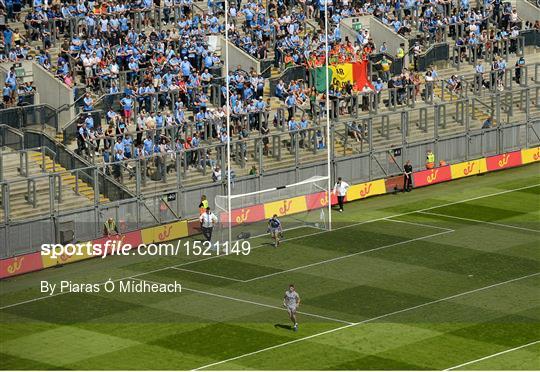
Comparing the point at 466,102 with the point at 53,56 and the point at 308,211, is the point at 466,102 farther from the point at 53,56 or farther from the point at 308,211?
the point at 53,56

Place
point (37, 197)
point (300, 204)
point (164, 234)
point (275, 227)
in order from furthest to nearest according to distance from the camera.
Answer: point (300, 204) < point (164, 234) < point (37, 197) < point (275, 227)

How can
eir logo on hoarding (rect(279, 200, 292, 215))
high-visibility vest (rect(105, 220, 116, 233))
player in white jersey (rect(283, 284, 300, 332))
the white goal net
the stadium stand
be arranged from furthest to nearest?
the stadium stand < eir logo on hoarding (rect(279, 200, 292, 215)) < the white goal net < high-visibility vest (rect(105, 220, 116, 233)) < player in white jersey (rect(283, 284, 300, 332))

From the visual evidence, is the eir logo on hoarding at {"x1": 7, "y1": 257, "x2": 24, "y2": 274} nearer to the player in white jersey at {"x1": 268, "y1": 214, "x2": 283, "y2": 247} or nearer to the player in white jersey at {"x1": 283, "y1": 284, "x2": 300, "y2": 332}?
the player in white jersey at {"x1": 268, "y1": 214, "x2": 283, "y2": 247}

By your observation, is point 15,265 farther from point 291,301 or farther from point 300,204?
point 300,204

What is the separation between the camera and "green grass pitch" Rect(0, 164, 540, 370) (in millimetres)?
52375

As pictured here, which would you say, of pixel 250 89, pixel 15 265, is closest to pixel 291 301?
pixel 15 265

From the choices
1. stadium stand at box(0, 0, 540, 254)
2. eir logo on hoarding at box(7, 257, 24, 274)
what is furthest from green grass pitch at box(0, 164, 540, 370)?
stadium stand at box(0, 0, 540, 254)

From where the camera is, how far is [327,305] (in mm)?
58219

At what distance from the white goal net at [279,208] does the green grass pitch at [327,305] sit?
0.81 m

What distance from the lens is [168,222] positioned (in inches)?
2721

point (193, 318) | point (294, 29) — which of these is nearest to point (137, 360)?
point (193, 318)

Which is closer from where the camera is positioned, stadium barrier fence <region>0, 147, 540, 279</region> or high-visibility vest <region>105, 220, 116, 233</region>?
stadium barrier fence <region>0, 147, 540, 279</region>

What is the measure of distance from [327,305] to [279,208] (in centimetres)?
1263

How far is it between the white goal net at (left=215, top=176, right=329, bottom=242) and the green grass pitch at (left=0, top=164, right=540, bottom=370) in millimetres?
814
